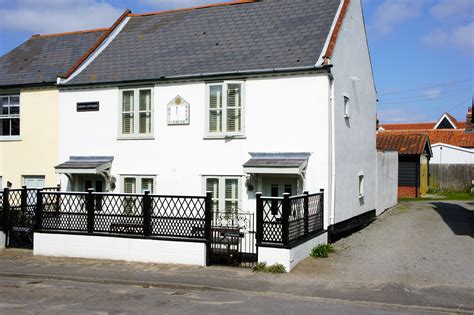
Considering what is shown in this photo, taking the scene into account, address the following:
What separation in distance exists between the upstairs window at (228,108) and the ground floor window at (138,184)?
8.54 feet

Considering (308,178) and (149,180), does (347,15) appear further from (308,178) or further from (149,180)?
(149,180)

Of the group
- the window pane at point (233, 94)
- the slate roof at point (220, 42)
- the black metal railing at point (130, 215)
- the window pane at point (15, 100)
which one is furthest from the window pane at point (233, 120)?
the window pane at point (15, 100)

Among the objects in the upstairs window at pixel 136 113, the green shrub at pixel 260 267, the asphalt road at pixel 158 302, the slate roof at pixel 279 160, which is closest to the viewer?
the asphalt road at pixel 158 302

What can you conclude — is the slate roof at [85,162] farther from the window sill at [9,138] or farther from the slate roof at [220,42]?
the window sill at [9,138]

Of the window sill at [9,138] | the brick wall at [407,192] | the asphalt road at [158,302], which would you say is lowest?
the asphalt road at [158,302]

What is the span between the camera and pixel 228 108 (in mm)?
16047

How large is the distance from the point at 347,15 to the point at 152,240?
9453mm

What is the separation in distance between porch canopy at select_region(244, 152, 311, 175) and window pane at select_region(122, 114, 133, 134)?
14.7ft

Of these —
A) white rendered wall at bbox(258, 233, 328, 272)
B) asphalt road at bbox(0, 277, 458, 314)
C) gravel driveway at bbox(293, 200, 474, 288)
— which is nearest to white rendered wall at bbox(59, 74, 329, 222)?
gravel driveway at bbox(293, 200, 474, 288)

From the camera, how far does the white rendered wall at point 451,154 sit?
4444cm

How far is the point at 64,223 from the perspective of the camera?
14602mm

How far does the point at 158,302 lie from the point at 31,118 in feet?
40.2

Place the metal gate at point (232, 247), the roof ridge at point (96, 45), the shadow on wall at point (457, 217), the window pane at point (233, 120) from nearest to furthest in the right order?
the metal gate at point (232, 247) → the window pane at point (233, 120) → the shadow on wall at point (457, 217) → the roof ridge at point (96, 45)

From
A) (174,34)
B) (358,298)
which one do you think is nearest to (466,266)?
(358,298)
